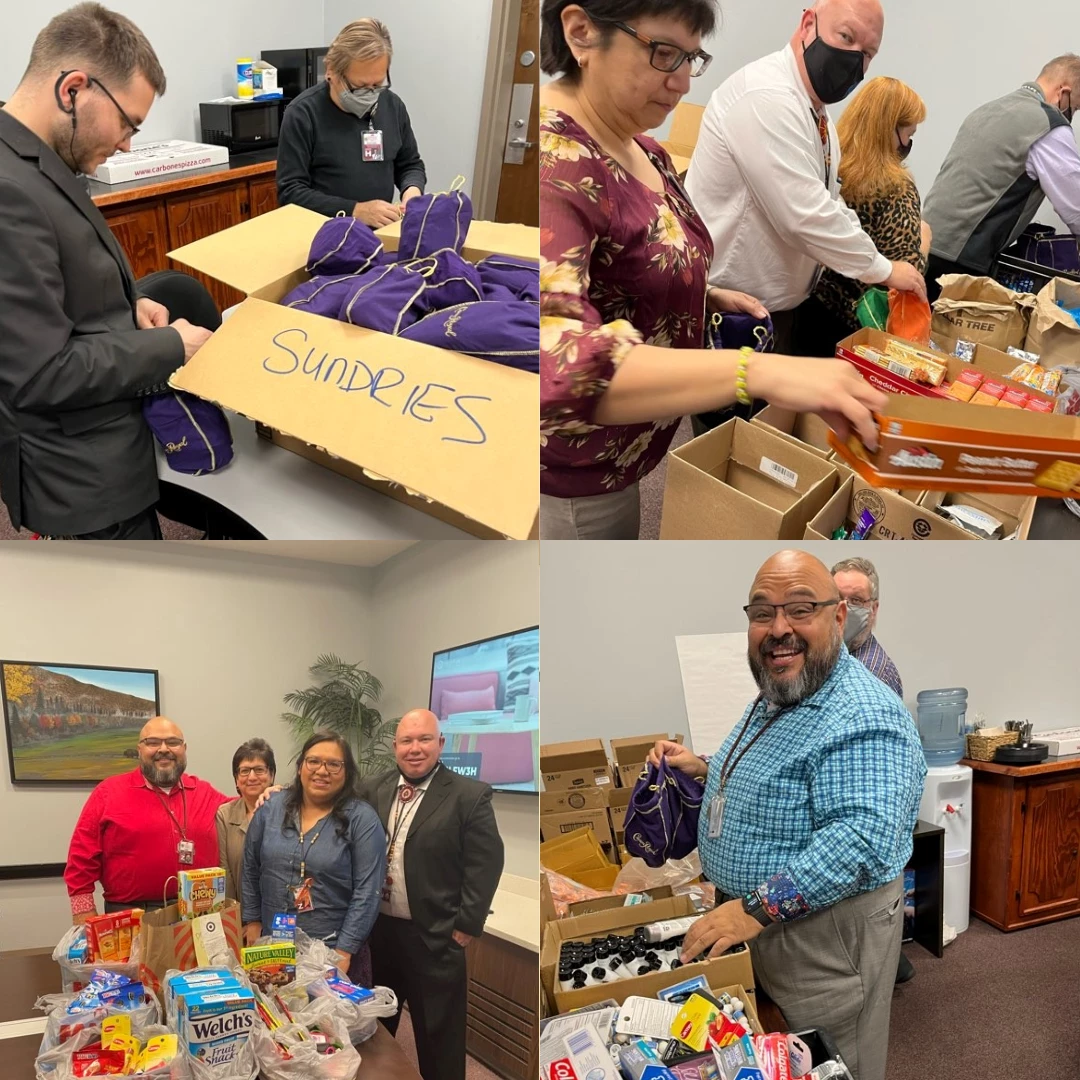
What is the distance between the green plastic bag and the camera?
1466 mm

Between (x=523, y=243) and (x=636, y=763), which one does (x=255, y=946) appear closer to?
(x=523, y=243)

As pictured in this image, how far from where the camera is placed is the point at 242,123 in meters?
1.34

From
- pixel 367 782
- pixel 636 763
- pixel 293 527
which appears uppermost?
pixel 293 527

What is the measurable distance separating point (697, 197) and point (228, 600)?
82cm

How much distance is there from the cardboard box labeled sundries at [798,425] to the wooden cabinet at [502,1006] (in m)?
0.86

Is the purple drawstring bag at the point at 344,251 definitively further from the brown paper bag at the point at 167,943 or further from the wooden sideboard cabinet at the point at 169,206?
the brown paper bag at the point at 167,943

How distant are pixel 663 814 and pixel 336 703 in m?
0.76

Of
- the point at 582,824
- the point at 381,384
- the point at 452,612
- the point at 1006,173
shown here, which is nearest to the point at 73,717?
the point at 452,612

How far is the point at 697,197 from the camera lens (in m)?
1.16

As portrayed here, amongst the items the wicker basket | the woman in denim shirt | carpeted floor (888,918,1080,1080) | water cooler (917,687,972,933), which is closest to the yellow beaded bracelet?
the woman in denim shirt

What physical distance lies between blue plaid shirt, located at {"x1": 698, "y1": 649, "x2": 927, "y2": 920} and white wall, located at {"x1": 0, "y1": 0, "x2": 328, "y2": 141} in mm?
1245

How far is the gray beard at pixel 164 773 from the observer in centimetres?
139

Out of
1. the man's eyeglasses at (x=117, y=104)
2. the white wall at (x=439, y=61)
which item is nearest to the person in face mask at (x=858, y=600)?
the white wall at (x=439, y=61)

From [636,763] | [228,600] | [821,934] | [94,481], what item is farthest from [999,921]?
[94,481]
